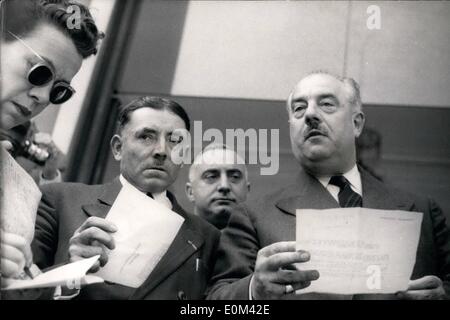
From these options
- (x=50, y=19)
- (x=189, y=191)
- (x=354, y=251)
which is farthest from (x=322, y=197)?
(x=50, y=19)

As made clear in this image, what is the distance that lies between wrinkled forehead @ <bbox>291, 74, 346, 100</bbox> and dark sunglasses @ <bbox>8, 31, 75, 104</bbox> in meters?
0.80

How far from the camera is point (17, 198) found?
1.93 meters

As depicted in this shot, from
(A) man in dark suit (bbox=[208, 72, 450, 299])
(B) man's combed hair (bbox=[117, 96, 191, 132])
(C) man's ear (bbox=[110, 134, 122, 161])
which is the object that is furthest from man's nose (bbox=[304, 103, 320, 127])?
(C) man's ear (bbox=[110, 134, 122, 161])

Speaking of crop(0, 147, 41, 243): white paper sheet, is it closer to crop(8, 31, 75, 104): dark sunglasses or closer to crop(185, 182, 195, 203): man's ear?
crop(8, 31, 75, 104): dark sunglasses

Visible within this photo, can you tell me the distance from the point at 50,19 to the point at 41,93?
0.27 metres

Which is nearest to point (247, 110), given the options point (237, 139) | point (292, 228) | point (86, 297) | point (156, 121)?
point (237, 139)

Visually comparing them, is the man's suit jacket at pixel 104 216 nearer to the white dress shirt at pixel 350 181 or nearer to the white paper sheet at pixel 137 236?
the white paper sheet at pixel 137 236

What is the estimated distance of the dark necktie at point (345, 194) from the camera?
6.23ft

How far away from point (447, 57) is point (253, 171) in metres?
0.84

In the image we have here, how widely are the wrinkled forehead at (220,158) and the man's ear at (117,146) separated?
10.5 inches

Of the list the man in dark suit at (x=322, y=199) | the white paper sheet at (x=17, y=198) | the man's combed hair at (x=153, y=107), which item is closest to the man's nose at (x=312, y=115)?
the man in dark suit at (x=322, y=199)

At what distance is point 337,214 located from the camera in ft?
5.74

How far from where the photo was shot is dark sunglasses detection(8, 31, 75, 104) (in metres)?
1.99

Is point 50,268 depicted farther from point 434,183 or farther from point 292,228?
point 434,183
